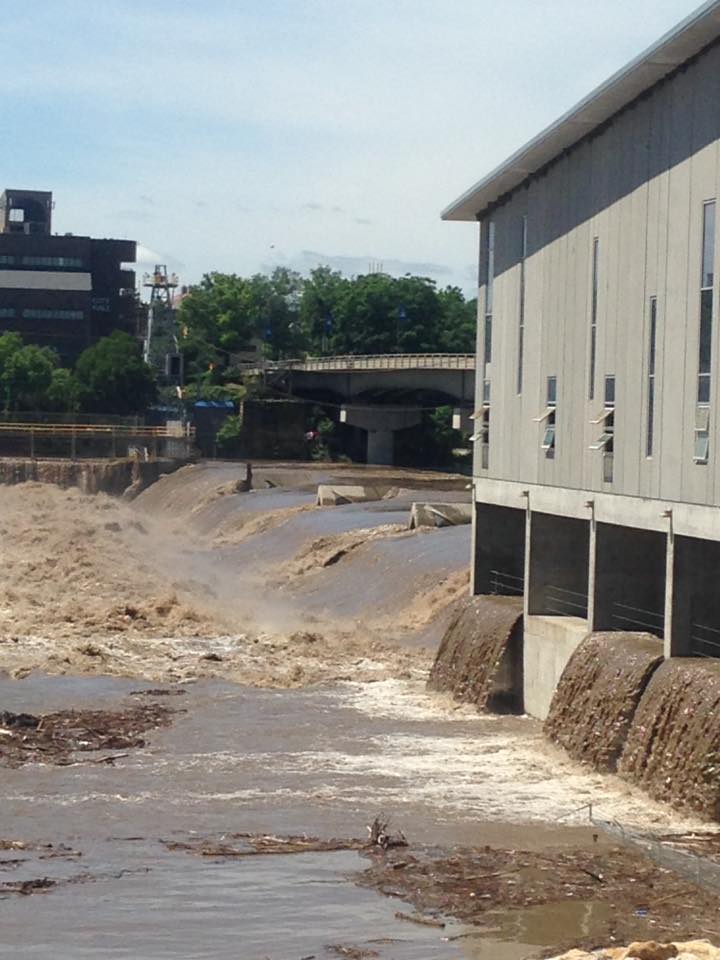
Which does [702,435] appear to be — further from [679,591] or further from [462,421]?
[462,421]

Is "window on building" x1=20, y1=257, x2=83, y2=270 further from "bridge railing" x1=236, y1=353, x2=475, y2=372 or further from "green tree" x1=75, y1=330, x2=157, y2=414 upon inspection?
"bridge railing" x1=236, y1=353, x2=475, y2=372

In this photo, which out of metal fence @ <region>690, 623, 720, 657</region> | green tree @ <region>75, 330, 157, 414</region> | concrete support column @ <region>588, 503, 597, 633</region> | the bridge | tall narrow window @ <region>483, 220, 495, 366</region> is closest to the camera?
metal fence @ <region>690, 623, 720, 657</region>

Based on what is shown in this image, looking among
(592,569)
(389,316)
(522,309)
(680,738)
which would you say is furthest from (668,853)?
(389,316)

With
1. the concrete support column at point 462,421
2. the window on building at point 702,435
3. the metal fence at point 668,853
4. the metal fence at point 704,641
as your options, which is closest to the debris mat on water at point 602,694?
the metal fence at point 704,641

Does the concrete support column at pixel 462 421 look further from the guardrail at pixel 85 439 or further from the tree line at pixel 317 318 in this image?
the tree line at pixel 317 318

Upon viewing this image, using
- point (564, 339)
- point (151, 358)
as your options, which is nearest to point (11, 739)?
point (564, 339)

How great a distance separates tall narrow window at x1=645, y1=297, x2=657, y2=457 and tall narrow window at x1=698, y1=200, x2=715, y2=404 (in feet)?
6.28

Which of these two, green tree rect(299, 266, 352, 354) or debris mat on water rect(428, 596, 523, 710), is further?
green tree rect(299, 266, 352, 354)

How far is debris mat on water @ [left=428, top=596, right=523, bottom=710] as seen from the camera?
31438 mm

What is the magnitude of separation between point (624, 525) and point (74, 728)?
9050 millimetres

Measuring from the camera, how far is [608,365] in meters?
27.8

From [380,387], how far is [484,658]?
8190 centimetres

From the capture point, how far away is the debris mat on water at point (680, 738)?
72.4 feet

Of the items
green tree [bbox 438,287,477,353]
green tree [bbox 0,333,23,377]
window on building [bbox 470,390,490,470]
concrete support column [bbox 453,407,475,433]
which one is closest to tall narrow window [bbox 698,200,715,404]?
window on building [bbox 470,390,490,470]
